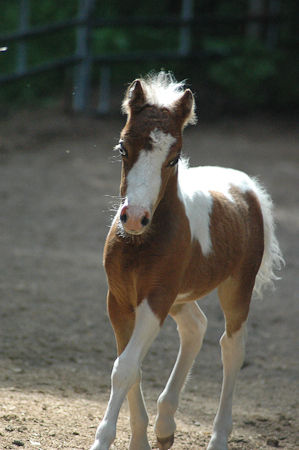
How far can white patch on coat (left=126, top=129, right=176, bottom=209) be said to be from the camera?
8.32 ft

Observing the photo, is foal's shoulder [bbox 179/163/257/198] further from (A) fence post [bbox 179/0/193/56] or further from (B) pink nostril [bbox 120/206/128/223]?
(A) fence post [bbox 179/0/193/56]

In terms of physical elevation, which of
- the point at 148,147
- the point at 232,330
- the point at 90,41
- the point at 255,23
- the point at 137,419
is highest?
the point at 255,23

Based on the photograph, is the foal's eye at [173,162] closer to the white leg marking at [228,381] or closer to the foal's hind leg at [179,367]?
the foal's hind leg at [179,367]

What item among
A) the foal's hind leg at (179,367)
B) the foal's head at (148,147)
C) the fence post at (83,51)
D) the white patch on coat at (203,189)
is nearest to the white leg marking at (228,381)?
the foal's hind leg at (179,367)

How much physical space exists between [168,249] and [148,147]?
0.54 meters

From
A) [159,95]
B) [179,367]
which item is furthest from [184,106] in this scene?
[179,367]

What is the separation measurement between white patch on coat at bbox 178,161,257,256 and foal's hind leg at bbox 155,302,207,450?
2.17 feet

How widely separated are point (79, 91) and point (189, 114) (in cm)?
971

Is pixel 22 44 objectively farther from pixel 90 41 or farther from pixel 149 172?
pixel 149 172

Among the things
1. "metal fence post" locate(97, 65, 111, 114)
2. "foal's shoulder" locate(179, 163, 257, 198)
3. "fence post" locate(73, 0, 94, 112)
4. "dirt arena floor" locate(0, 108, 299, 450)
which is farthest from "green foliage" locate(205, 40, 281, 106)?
"foal's shoulder" locate(179, 163, 257, 198)

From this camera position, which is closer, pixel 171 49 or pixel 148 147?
pixel 148 147

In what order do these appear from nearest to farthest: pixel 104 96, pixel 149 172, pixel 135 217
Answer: pixel 135 217
pixel 149 172
pixel 104 96

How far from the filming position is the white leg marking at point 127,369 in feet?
8.65

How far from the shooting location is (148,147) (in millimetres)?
2607
